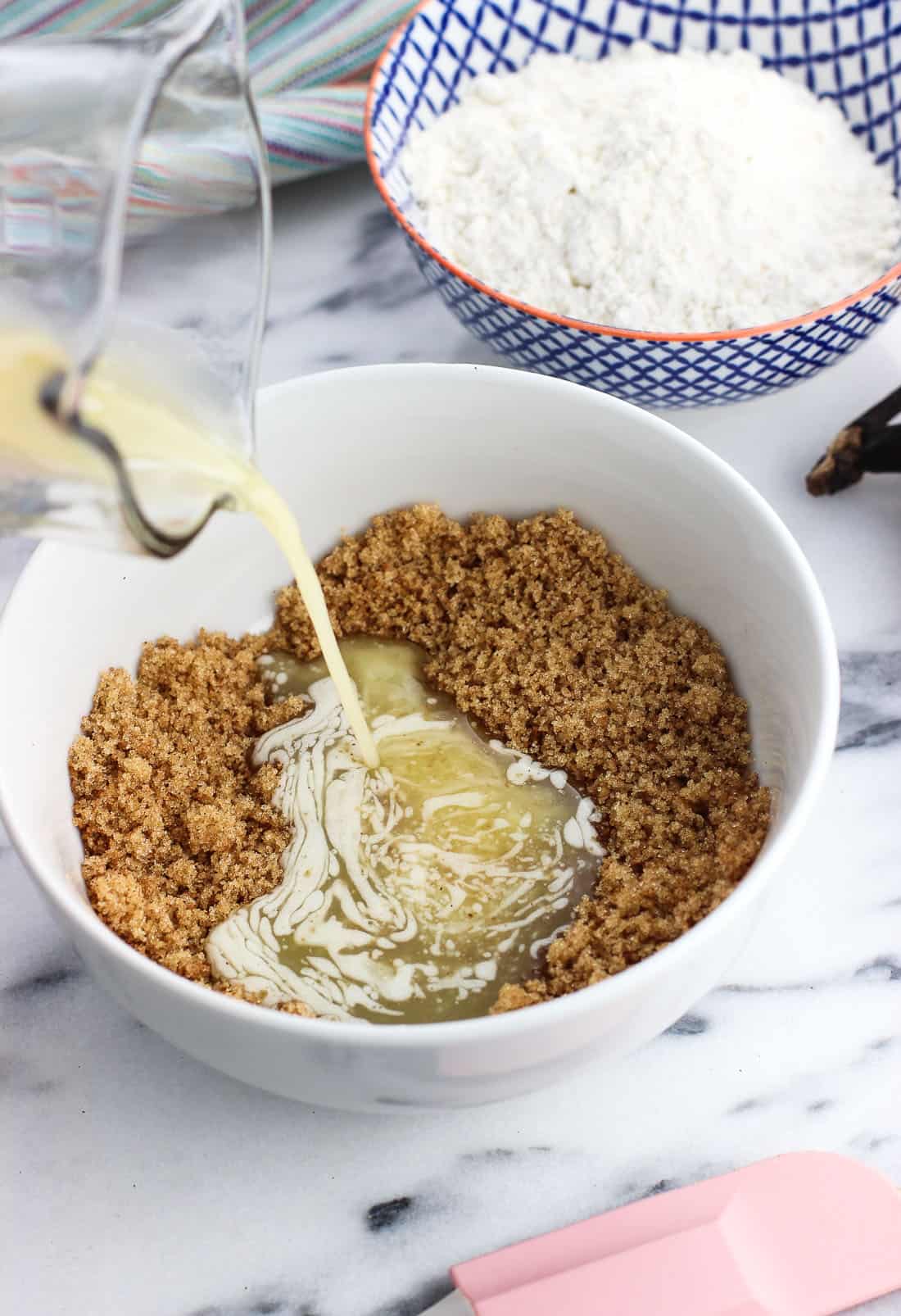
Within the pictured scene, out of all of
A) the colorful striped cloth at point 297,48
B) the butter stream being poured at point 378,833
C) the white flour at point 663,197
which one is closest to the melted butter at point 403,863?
the butter stream being poured at point 378,833

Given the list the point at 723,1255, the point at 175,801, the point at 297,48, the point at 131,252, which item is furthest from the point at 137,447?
the point at 297,48

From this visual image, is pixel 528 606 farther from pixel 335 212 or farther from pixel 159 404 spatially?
pixel 335 212

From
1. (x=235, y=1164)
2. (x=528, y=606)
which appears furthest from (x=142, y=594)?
(x=235, y=1164)

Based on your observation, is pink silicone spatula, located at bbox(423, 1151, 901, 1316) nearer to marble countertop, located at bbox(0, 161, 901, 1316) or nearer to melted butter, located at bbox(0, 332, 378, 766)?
marble countertop, located at bbox(0, 161, 901, 1316)

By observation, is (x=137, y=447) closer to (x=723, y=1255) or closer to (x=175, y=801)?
(x=175, y=801)

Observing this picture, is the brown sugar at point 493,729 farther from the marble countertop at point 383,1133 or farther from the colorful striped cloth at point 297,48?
the colorful striped cloth at point 297,48
